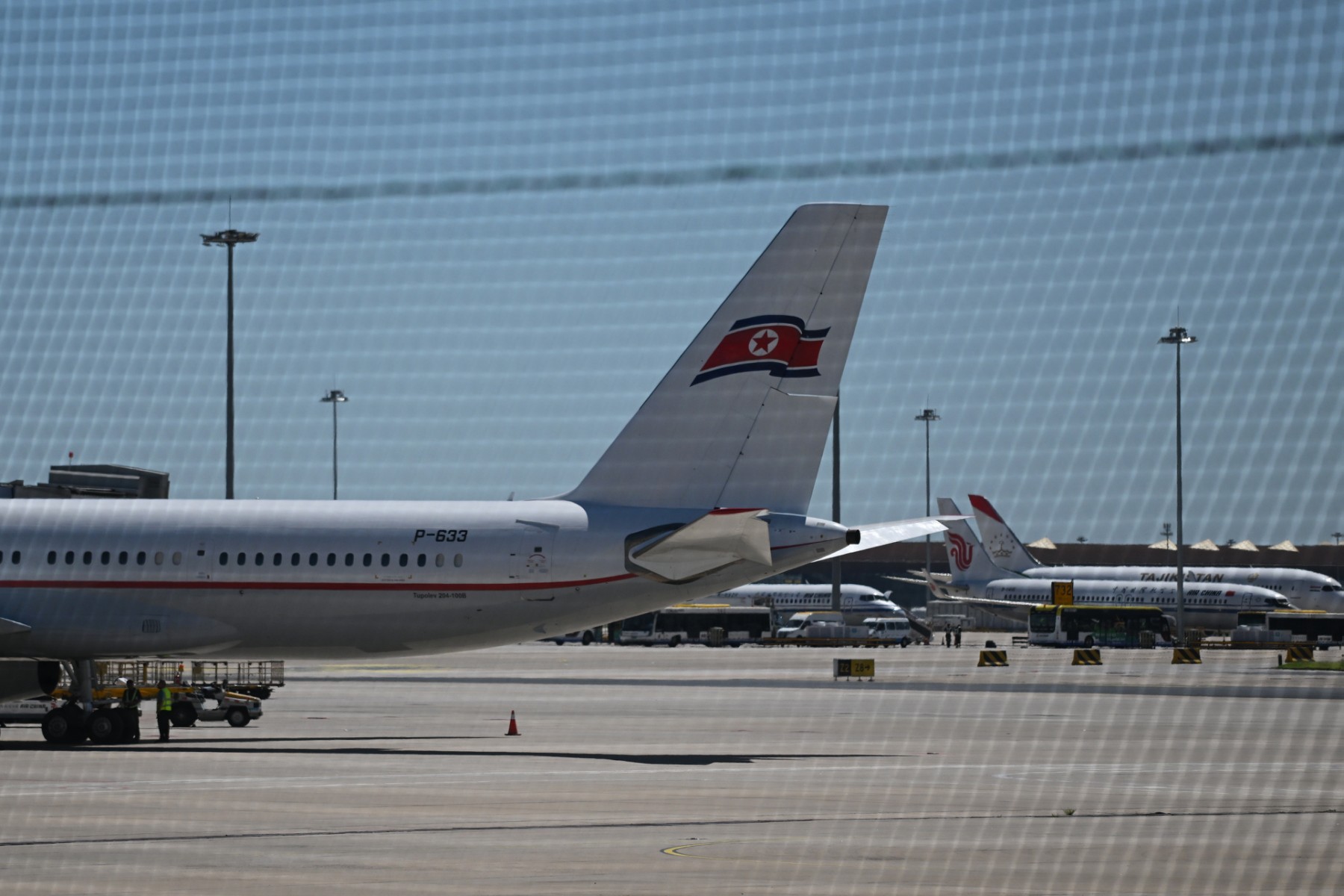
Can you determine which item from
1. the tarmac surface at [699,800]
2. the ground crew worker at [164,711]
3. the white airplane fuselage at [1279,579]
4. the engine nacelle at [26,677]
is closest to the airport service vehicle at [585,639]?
the white airplane fuselage at [1279,579]

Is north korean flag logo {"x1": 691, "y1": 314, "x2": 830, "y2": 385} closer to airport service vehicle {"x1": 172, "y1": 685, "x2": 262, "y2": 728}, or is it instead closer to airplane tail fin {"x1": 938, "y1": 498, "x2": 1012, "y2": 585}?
airport service vehicle {"x1": 172, "y1": 685, "x2": 262, "y2": 728}

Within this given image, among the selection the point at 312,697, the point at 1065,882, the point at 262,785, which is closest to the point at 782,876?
the point at 1065,882

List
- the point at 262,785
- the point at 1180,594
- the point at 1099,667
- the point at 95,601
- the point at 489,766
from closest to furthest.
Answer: the point at 262,785
the point at 489,766
the point at 95,601
the point at 1099,667
the point at 1180,594

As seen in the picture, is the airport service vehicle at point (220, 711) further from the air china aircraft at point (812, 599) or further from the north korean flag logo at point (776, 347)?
the air china aircraft at point (812, 599)

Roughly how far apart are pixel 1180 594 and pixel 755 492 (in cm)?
5770

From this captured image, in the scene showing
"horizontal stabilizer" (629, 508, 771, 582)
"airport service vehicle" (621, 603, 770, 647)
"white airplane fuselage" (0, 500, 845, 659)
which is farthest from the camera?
"airport service vehicle" (621, 603, 770, 647)

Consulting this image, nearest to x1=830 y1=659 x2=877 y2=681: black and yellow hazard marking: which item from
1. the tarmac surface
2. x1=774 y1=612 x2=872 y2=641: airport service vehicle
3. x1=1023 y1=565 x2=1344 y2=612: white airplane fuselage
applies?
the tarmac surface

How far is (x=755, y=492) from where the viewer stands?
30.5m

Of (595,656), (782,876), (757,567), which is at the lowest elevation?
(595,656)

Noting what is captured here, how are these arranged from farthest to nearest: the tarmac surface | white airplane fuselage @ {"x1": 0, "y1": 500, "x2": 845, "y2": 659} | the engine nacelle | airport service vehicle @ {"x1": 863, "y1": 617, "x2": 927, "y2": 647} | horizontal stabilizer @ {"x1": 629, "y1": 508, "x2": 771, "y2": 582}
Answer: airport service vehicle @ {"x1": 863, "y1": 617, "x2": 927, "y2": 647}, the engine nacelle, white airplane fuselage @ {"x1": 0, "y1": 500, "x2": 845, "y2": 659}, horizontal stabilizer @ {"x1": 629, "y1": 508, "x2": 771, "y2": 582}, the tarmac surface

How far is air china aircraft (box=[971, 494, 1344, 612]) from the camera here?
122500mm

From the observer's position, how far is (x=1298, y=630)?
10612 centimetres

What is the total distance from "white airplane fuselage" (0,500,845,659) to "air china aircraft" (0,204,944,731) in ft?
0.11

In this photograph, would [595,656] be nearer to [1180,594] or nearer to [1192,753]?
[1180,594]
